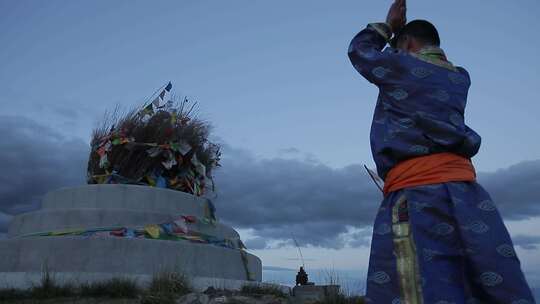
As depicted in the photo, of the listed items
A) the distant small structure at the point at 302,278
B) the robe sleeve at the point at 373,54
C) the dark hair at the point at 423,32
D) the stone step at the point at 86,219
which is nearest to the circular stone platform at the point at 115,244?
the stone step at the point at 86,219

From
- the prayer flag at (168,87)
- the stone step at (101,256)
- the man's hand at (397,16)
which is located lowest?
the stone step at (101,256)

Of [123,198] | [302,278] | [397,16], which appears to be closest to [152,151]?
[123,198]

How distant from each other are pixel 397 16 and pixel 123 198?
5982 mm

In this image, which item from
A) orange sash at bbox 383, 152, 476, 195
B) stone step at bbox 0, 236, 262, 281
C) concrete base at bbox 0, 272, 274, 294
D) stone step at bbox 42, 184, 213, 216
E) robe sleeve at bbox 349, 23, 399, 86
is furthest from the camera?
stone step at bbox 42, 184, 213, 216

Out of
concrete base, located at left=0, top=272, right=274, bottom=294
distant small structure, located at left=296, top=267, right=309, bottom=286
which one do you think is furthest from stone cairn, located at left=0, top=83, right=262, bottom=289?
distant small structure, located at left=296, top=267, right=309, bottom=286

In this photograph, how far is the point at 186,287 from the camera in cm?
602

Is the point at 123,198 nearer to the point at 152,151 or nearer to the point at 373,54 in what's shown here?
the point at 152,151

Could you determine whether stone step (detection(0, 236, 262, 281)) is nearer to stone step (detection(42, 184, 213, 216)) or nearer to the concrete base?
the concrete base

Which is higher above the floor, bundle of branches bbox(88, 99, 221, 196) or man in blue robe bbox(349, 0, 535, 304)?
bundle of branches bbox(88, 99, 221, 196)

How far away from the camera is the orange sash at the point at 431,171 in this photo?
2.32 m

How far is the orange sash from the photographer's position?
2.32 metres

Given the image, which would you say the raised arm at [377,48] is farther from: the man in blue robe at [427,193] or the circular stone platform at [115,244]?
the circular stone platform at [115,244]

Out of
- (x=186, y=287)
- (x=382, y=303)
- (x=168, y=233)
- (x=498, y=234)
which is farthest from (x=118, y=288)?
(x=498, y=234)

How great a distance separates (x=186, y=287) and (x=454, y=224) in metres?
4.42
